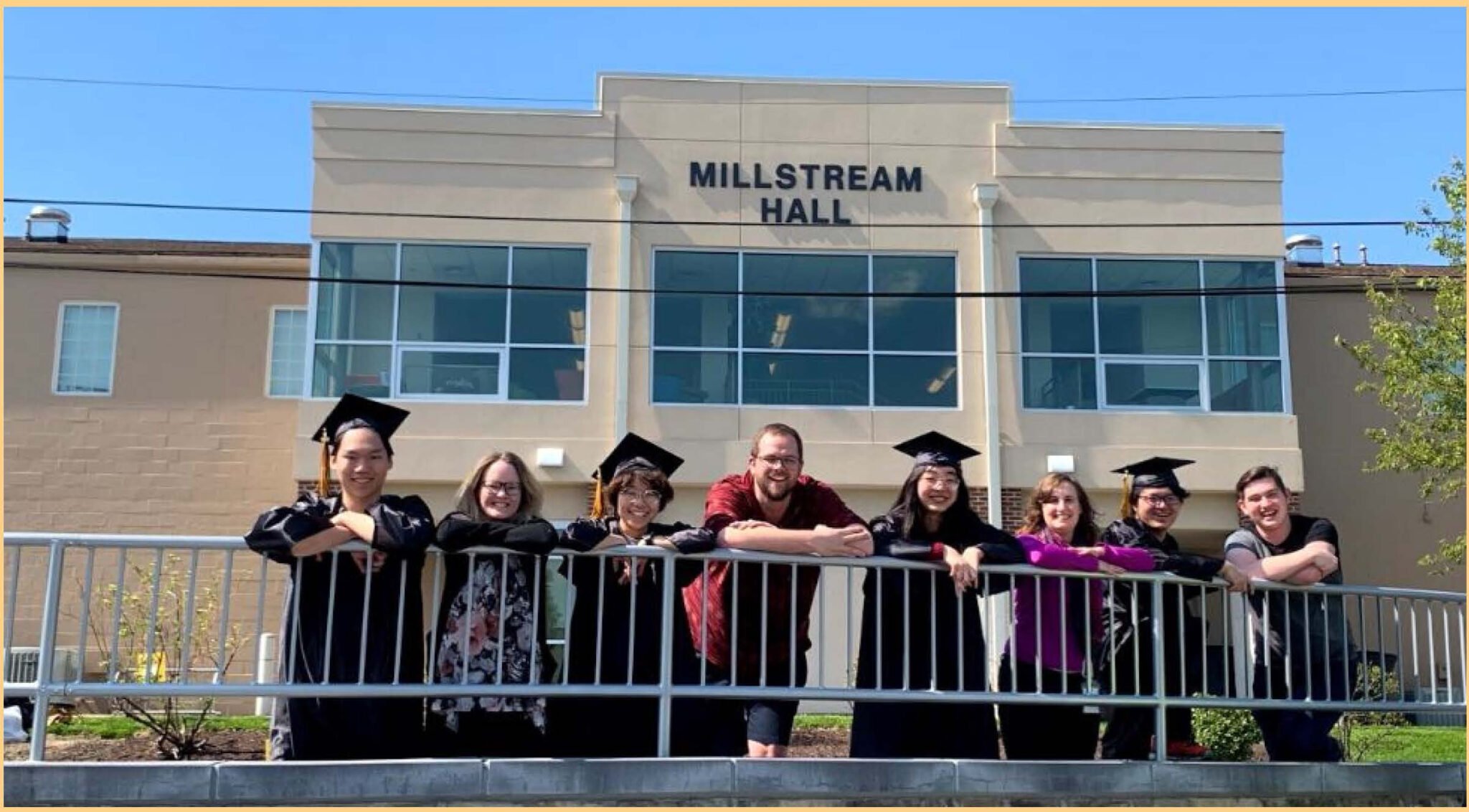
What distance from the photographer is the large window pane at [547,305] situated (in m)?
17.0

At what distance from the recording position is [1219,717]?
9.05 m

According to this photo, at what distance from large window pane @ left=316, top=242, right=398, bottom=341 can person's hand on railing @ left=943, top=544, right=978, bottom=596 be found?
1249cm

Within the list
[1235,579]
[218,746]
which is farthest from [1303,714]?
[218,746]

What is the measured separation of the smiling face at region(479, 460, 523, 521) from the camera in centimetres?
545

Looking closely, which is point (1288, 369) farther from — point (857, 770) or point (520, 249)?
point (857, 770)

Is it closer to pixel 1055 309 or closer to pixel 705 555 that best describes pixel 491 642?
pixel 705 555

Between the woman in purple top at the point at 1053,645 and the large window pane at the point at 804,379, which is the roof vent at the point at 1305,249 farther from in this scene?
the woman in purple top at the point at 1053,645

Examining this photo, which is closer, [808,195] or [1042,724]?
[1042,724]

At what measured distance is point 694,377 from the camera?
1703 cm

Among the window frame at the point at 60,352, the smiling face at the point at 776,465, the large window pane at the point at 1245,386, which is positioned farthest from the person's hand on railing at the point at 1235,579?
the window frame at the point at 60,352

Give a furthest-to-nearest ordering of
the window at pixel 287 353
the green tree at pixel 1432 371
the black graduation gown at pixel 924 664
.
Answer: the window at pixel 287 353 → the green tree at pixel 1432 371 → the black graduation gown at pixel 924 664

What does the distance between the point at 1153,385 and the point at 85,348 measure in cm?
1428

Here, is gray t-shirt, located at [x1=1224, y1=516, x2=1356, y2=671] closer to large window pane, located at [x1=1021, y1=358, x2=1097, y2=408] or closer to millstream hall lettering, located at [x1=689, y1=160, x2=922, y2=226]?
large window pane, located at [x1=1021, y1=358, x2=1097, y2=408]

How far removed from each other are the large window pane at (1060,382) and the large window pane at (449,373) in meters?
6.84
